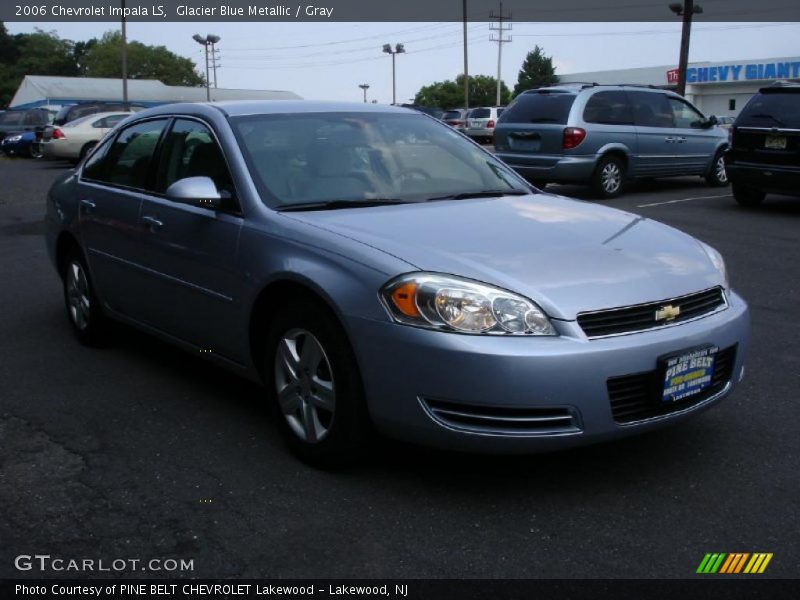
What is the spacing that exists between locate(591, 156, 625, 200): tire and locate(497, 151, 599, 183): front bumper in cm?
16

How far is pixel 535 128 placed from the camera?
13.9 m

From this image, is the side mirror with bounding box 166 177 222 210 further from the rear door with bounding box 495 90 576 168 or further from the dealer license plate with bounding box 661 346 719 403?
the rear door with bounding box 495 90 576 168

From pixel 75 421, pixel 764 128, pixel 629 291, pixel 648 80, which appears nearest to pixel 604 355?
pixel 629 291

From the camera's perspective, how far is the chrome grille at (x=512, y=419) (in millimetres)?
3293

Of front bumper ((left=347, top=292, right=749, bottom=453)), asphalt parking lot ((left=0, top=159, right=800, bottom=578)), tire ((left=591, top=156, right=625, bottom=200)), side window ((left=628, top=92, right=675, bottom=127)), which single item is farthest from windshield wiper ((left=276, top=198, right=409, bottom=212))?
side window ((left=628, top=92, right=675, bottom=127))

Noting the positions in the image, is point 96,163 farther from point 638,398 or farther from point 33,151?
point 33,151

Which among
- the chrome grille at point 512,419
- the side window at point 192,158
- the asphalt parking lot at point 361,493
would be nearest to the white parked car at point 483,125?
the side window at point 192,158

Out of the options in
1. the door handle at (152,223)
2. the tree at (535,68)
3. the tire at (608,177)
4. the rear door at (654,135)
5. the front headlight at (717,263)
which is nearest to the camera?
the front headlight at (717,263)

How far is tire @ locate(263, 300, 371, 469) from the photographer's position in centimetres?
357

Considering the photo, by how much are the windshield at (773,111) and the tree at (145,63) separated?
11087cm

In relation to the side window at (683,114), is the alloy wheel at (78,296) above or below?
below

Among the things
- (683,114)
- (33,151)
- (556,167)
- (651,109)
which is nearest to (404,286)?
(556,167)

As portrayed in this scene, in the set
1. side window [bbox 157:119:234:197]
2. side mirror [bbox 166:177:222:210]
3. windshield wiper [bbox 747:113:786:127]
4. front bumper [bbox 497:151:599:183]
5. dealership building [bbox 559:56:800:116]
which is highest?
dealership building [bbox 559:56:800:116]

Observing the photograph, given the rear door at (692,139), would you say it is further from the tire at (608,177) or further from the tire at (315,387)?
the tire at (315,387)
